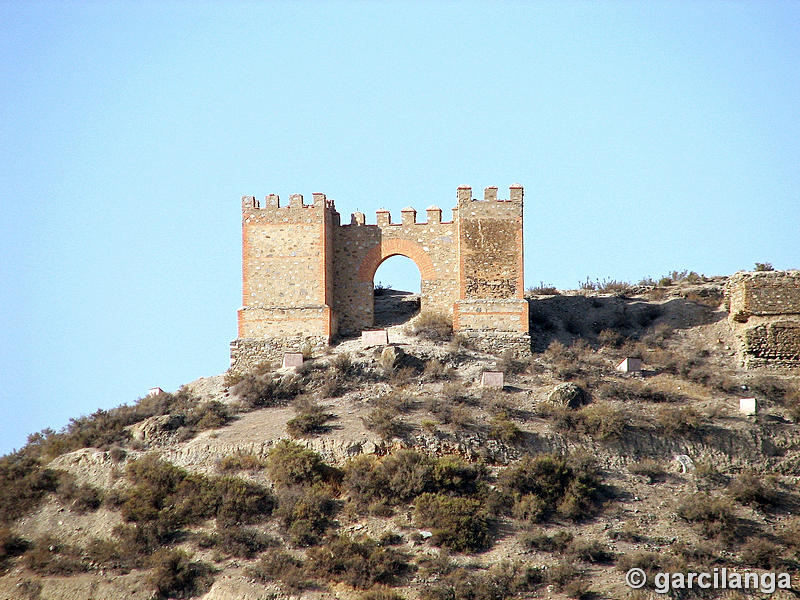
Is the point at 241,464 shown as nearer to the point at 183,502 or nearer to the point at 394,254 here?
the point at 183,502

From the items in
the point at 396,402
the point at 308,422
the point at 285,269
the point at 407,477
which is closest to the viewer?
the point at 407,477

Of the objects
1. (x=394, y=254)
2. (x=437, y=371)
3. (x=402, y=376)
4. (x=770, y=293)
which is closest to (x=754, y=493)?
(x=770, y=293)

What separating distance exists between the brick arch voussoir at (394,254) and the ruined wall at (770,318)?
10.2 metres

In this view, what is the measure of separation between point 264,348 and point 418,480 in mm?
9745

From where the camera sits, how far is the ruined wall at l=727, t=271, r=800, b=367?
119 ft

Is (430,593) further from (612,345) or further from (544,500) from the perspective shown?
(612,345)

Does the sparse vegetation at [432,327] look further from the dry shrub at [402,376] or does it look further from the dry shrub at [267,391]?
the dry shrub at [267,391]

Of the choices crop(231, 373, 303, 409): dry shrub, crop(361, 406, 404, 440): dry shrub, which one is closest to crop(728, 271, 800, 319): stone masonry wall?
crop(361, 406, 404, 440): dry shrub

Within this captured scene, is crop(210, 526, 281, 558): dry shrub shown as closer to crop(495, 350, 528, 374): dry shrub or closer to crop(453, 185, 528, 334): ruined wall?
crop(495, 350, 528, 374): dry shrub

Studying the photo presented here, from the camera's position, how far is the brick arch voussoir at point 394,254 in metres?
38.3

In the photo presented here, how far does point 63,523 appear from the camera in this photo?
98.4 feet

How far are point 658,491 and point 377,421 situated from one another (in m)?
7.75

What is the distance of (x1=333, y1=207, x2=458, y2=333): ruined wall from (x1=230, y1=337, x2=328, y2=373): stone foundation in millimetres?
1862

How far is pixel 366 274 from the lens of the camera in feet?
127
